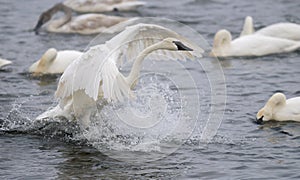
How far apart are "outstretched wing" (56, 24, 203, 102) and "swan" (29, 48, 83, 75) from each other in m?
3.45

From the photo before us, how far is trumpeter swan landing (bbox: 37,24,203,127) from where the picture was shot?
1021 cm

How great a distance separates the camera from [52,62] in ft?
49.2

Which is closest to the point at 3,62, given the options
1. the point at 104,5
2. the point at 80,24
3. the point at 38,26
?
the point at 80,24

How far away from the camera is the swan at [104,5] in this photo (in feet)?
67.7

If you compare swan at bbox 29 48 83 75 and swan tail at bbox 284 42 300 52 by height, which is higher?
swan tail at bbox 284 42 300 52

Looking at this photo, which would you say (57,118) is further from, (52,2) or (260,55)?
(52,2)

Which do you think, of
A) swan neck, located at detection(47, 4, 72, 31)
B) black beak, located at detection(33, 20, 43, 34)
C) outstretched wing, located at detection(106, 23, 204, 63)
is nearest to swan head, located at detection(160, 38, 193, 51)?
outstretched wing, located at detection(106, 23, 204, 63)

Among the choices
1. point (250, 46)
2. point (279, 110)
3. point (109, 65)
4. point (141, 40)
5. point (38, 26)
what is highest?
point (38, 26)

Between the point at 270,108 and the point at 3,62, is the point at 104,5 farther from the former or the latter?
the point at 270,108

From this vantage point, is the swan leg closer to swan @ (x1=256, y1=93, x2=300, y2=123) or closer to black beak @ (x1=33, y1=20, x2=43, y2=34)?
swan @ (x1=256, y1=93, x2=300, y2=123)

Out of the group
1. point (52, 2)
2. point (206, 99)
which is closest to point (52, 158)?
point (206, 99)

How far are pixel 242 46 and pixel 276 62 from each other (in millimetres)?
734

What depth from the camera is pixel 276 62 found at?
15273mm

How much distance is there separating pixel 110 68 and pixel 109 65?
0.07 m
